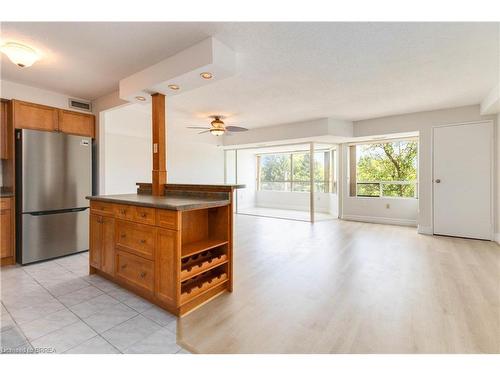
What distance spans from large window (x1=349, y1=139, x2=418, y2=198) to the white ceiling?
1648 millimetres

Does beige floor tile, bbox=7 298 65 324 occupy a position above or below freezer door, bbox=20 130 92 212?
below

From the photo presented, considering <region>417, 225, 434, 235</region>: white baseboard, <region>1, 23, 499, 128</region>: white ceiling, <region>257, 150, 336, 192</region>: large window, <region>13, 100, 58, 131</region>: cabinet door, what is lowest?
<region>417, 225, 434, 235</region>: white baseboard

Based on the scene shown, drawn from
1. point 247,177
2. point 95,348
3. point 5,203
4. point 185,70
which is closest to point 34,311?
point 95,348

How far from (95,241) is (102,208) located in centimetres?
40

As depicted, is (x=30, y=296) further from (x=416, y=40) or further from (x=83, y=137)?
(x=416, y=40)

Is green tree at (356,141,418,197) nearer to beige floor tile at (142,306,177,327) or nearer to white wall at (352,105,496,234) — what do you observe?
white wall at (352,105,496,234)

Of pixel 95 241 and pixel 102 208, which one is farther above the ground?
pixel 102 208

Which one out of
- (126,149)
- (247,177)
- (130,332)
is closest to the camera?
(130,332)

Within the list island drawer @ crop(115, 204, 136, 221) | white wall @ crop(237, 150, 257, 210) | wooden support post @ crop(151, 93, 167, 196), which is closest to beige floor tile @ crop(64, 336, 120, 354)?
island drawer @ crop(115, 204, 136, 221)

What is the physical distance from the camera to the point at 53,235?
10.6 feet

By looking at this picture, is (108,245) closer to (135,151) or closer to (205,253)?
(205,253)

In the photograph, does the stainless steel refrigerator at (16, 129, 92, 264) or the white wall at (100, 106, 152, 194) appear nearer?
the stainless steel refrigerator at (16, 129, 92, 264)

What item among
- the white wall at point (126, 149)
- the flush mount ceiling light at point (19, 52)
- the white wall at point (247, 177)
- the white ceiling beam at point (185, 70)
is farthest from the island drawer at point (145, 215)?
the white wall at point (247, 177)

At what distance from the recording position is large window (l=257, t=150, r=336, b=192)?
7309 millimetres
